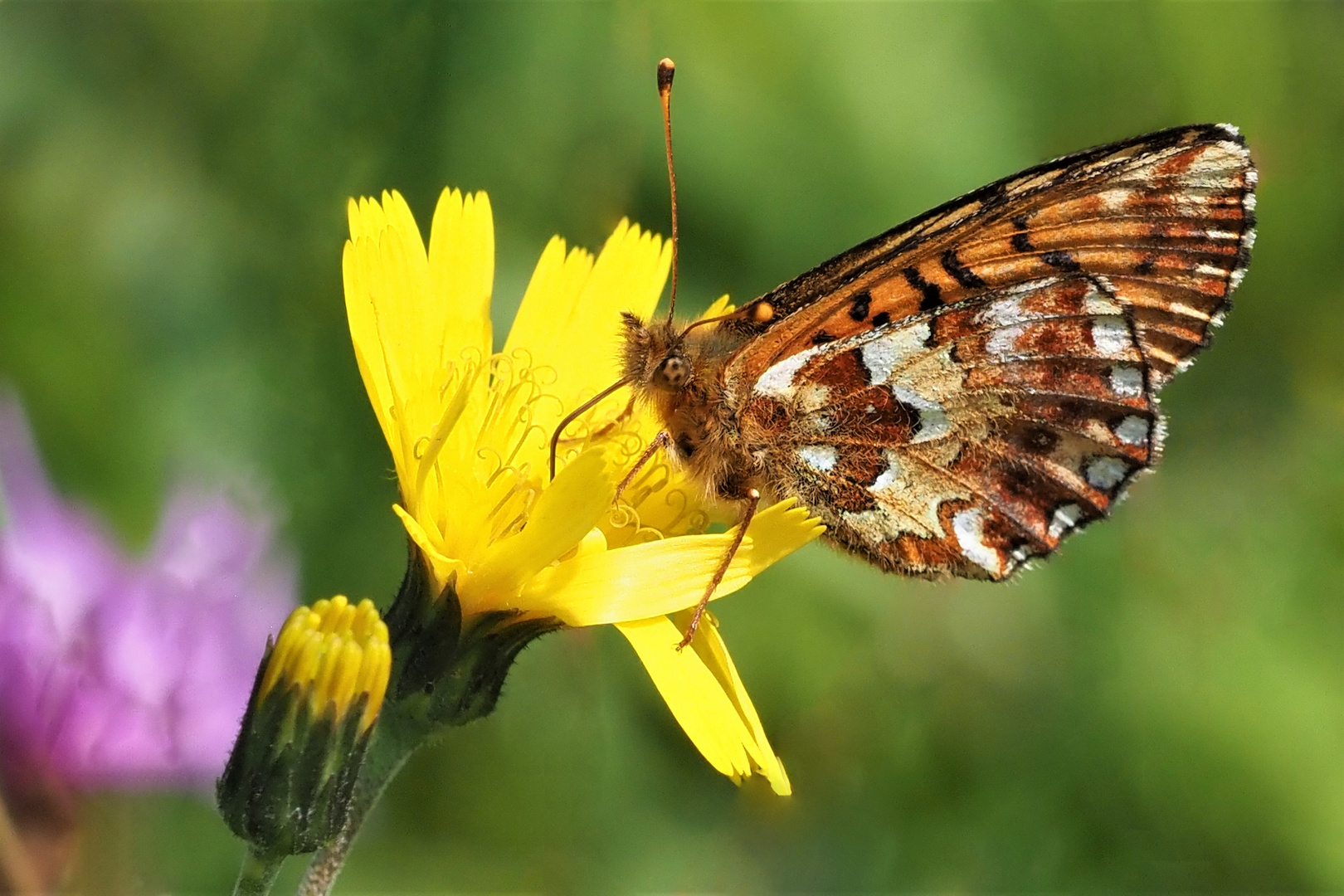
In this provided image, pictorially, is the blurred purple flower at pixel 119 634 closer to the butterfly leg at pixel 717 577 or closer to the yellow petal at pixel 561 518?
the yellow petal at pixel 561 518

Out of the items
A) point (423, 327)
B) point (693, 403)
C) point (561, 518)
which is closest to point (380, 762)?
point (561, 518)

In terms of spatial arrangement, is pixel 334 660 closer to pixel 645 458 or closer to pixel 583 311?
pixel 645 458

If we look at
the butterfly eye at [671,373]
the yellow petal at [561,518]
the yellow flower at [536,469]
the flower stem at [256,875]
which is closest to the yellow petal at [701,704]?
the yellow flower at [536,469]

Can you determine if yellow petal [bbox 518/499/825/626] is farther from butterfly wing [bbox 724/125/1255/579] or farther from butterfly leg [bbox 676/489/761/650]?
butterfly wing [bbox 724/125/1255/579]

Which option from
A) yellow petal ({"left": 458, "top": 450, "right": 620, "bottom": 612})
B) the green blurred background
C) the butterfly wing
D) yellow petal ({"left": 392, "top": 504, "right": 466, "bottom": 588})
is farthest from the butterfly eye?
the green blurred background

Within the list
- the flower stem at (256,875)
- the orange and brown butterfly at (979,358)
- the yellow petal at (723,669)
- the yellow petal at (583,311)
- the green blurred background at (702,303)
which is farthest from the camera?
the green blurred background at (702,303)
